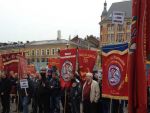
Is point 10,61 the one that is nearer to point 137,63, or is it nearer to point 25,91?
point 25,91

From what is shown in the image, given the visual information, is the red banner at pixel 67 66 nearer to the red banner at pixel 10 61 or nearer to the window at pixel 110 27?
the red banner at pixel 10 61

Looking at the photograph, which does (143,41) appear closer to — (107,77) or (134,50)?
(134,50)

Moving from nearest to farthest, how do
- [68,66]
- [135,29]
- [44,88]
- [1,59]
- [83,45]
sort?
Answer: [135,29] → [68,66] → [44,88] → [1,59] → [83,45]

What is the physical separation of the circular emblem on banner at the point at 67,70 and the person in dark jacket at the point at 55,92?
1.27 m

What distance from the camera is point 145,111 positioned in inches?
163

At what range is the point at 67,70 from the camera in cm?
1478

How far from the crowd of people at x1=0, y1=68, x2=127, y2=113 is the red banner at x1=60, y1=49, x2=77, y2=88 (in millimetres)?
182

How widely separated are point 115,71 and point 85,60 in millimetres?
6639

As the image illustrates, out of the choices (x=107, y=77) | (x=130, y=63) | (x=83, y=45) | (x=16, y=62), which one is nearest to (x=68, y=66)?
(x=16, y=62)

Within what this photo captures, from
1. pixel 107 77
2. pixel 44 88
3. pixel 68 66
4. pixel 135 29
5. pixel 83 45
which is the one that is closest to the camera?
pixel 135 29

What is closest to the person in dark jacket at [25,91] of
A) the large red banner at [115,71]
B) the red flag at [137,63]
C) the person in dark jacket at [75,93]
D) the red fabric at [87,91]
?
the person in dark jacket at [75,93]

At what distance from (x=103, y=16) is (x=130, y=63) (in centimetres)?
12960

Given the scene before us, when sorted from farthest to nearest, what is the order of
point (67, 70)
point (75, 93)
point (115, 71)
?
point (75, 93) → point (67, 70) → point (115, 71)

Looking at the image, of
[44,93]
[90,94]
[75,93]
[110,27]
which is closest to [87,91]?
[90,94]
